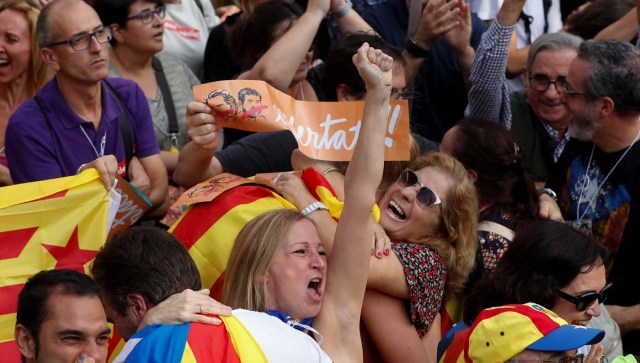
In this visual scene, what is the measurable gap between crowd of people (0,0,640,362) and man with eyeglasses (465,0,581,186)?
0.01 meters

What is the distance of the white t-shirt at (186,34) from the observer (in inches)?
284

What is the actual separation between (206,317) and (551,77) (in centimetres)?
340

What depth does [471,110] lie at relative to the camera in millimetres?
6281

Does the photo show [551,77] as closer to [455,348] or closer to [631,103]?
[631,103]

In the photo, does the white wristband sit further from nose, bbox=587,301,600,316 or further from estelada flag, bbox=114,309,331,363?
estelada flag, bbox=114,309,331,363

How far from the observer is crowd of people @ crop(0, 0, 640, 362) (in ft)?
12.2

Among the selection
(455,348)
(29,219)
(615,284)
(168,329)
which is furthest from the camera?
(615,284)

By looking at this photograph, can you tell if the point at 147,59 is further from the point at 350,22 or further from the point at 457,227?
the point at 457,227

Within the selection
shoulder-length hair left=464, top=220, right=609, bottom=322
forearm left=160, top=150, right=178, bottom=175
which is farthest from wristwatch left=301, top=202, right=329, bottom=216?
forearm left=160, top=150, right=178, bottom=175

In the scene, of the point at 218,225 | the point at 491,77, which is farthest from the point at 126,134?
the point at 491,77

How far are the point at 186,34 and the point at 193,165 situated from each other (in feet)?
8.83

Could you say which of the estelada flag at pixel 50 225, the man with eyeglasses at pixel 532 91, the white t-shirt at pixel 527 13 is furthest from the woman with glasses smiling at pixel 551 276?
the white t-shirt at pixel 527 13

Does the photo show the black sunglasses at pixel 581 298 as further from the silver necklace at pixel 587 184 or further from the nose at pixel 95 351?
the nose at pixel 95 351

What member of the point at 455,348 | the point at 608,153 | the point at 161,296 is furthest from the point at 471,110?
the point at 161,296
